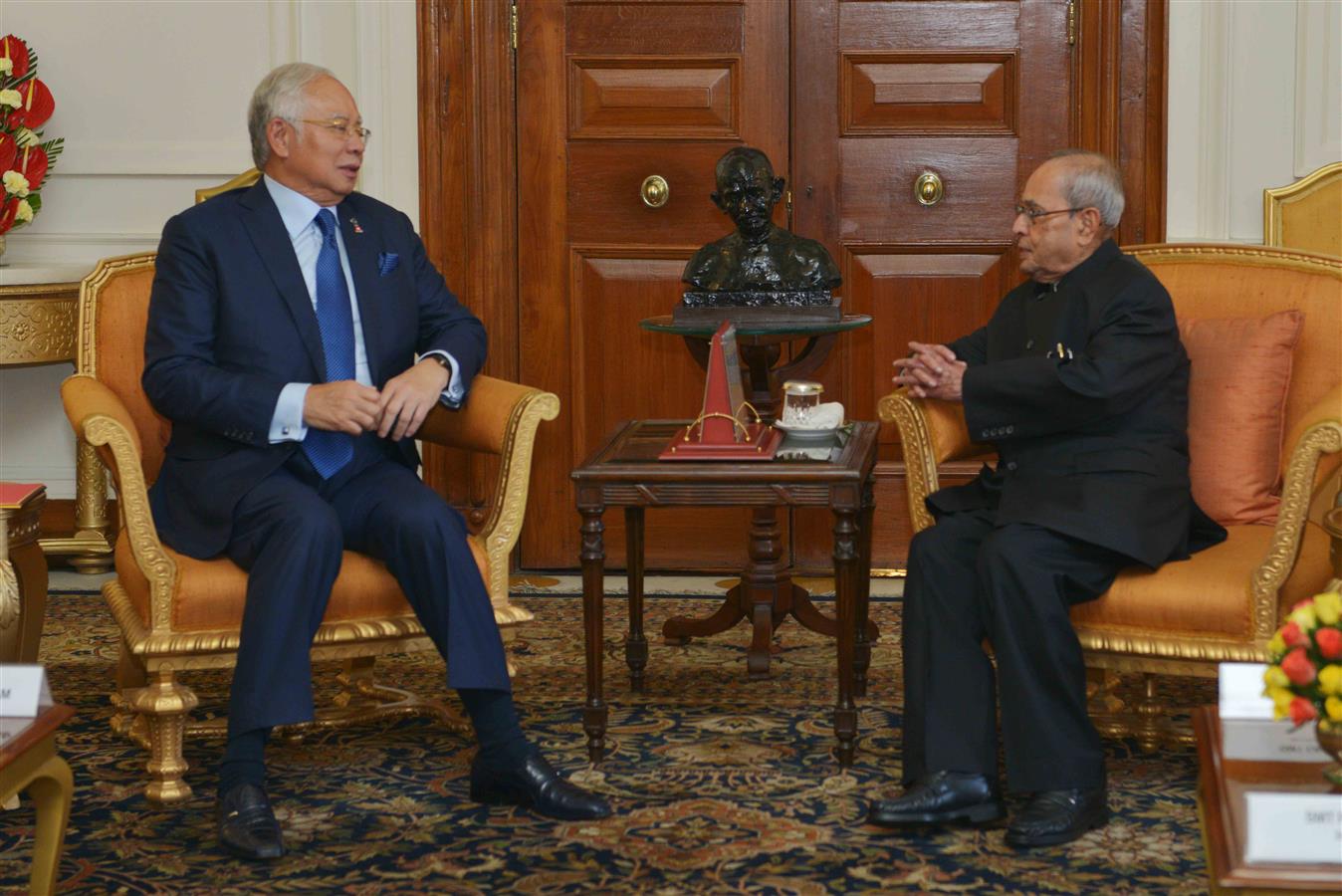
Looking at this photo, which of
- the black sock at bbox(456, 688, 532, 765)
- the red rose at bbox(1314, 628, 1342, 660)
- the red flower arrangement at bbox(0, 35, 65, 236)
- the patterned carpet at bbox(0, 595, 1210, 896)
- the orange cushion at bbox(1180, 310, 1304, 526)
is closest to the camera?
the red rose at bbox(1314, 628, 1342, 660)

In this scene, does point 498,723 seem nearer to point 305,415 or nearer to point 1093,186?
point 305,415

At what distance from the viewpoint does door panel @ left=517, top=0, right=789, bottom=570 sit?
16.8ft

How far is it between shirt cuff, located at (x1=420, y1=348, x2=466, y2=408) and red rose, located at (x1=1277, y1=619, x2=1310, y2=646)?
1867mm

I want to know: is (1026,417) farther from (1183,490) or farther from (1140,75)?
(1140,75)

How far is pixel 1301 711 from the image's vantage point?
2.17 meters

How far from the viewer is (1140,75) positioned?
5.04 m

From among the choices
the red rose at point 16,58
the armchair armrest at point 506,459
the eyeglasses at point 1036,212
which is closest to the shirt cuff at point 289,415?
the armchair armrest at point 506,459

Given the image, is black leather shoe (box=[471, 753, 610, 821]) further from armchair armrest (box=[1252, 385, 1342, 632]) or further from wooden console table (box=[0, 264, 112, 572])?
wooden console table (box=[0, 264, 112, 572])

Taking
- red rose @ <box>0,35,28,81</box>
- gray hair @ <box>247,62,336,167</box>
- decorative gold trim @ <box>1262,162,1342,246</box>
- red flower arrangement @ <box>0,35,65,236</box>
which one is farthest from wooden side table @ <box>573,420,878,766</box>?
red rose @ <box>0,35,28,81</box>

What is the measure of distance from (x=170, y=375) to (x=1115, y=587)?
1.84m

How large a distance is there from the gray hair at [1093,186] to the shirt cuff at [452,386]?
1.28m

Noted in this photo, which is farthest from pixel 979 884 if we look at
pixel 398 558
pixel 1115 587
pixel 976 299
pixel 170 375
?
pixel 976 299

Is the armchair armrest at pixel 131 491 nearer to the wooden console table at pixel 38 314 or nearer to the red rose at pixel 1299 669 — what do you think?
the wooden console table at pixel 38 314

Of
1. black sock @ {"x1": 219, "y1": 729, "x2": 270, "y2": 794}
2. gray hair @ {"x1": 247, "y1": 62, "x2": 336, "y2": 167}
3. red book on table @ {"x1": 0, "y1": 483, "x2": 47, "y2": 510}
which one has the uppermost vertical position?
gray hair @ {"x1": 247, "y1": 62, "x2": 336, "y2": 167}
